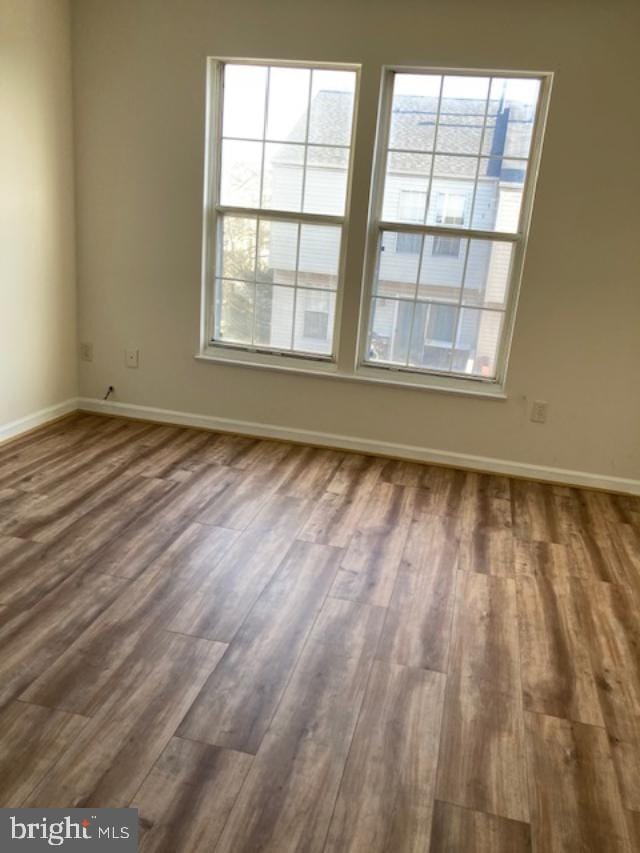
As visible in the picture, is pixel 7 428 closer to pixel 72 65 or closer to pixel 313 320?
pixel 313 320

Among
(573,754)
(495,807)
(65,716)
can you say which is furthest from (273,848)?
(573,754)

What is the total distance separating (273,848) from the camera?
155 cm

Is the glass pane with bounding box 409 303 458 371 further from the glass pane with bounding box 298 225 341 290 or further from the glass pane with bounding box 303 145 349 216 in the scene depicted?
the glass pane with bounding box 303 145 349 216

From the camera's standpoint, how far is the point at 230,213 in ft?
13.5

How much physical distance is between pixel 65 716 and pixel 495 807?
3.84 feet

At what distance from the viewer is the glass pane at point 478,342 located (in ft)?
13.0

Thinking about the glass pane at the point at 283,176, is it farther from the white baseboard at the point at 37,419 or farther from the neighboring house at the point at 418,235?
the white baseboard at the point at 37,419

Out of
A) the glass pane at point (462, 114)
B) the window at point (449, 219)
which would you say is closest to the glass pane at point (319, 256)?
the window at point (449, 219)

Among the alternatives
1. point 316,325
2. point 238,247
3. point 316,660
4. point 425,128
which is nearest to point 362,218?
point 425,128

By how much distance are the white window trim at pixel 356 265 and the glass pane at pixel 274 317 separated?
0.08m

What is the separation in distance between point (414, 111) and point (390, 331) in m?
1.22

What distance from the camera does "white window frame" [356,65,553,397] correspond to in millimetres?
3604

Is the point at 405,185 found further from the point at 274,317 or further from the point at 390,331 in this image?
the point at 274,317

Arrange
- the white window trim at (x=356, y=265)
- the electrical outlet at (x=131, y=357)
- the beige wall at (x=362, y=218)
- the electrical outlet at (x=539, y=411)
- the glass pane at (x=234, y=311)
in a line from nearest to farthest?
the beige wall at (x=362, y=218) → the white window trim at (x=356, y=265) → the electrical outlet at (x=539, y=411) → the glass pane at (x=234, y=311) → the electrical outlet at (x=131, y=357)
